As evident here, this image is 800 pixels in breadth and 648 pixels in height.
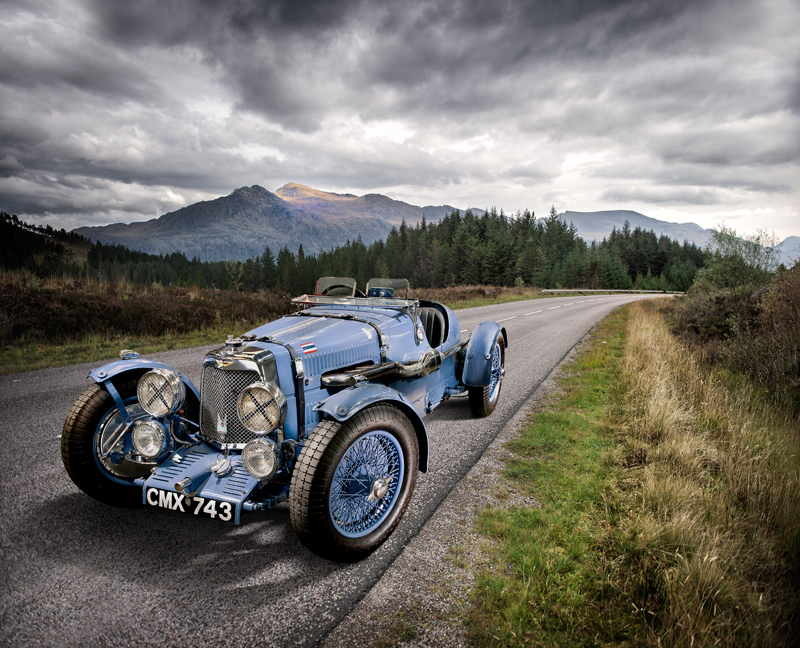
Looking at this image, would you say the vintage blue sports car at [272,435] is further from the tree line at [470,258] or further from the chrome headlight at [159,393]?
the tree line at [470,258]

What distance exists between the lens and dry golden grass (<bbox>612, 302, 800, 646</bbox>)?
194 centimetres

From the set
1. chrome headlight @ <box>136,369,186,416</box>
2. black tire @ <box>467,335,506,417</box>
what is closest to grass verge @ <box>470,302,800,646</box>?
black tire @ <box>467,335,506,417</box>

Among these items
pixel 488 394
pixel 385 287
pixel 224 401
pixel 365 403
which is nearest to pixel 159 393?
pixel 224 401

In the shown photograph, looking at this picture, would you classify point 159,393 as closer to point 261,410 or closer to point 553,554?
point 261,410

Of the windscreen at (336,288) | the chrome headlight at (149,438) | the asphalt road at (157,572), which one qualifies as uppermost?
the windscreen at (336,288)

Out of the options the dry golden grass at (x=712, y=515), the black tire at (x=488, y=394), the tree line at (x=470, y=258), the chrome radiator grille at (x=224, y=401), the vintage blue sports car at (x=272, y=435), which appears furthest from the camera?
the tree line at (x=470, y=258)

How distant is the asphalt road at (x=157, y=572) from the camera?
199cm

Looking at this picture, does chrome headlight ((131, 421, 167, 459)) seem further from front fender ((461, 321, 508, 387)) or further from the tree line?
the tree line

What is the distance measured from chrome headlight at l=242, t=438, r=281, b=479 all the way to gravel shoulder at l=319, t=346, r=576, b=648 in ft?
2.95

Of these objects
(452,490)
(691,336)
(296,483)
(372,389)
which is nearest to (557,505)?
(452,490)

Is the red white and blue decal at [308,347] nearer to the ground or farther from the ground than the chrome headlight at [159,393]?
farther from the ground

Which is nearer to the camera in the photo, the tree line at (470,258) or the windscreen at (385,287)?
the windscreen at (385,287)

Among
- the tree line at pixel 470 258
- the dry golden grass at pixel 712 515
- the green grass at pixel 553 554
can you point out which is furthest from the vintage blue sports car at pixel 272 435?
the tree line at pixel 470 258

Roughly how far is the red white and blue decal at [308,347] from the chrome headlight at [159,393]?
0.99 m
